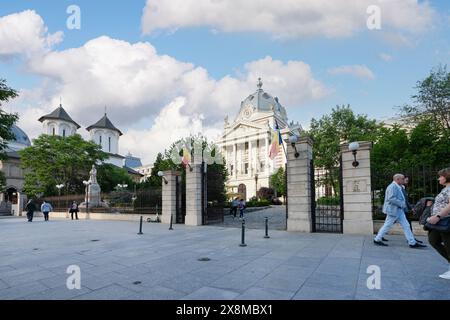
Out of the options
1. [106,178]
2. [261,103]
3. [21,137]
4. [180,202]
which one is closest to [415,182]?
[180,202]

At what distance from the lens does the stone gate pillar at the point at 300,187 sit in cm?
1210

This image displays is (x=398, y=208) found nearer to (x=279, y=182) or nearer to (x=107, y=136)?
(x=279, y=182)

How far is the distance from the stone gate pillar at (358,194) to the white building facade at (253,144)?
58100 mm

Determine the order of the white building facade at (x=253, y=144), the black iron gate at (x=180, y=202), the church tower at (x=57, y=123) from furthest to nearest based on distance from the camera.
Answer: the church tower at (x=57, y=123), the white building facade at (x=253, y=144), the black iron gate at (x=180, y=202)

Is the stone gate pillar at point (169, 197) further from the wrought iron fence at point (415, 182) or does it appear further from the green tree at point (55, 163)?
the green tree at point (55, 163)

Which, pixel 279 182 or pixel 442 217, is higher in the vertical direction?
pixel 442 217

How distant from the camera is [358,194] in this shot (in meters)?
11.0

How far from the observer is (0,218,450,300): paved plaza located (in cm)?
442

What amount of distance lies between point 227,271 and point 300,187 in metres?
7.49

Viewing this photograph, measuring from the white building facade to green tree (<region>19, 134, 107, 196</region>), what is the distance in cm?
3611

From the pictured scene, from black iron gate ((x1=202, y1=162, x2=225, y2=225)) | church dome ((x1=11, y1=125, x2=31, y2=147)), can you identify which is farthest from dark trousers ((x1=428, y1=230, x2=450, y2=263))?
church dome ((x1=11, y1=125, x2=31, y2=147))

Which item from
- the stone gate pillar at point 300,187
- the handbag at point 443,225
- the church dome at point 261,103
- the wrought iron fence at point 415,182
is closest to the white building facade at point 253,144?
the church dome at point 261,103
